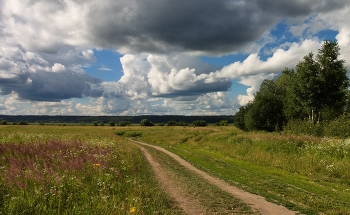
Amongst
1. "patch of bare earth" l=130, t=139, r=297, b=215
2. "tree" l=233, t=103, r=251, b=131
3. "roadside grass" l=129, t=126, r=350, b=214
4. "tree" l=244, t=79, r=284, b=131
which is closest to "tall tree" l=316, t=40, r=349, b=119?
"tree" l=244, t=79, r=284, b=131

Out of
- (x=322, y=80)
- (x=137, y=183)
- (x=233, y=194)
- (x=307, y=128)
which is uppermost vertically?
(x=322, y=80)

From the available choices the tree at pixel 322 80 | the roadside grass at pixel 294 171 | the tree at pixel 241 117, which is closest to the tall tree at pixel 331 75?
the tree at pixel 322 80

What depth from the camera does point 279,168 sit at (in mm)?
18734

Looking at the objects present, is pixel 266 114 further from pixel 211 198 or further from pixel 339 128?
pixel 211 198

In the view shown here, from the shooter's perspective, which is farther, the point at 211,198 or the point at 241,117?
the point at 241,117

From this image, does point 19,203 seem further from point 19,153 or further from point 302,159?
point 302,159

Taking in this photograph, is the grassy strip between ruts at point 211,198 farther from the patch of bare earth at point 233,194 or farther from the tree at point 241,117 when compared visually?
the tree at point 241,117

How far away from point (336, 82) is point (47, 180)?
40.2 metres

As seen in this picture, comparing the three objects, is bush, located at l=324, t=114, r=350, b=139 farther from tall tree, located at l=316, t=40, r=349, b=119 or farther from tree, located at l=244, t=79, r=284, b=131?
tree, located at l=244, t=79, r=284, b=131

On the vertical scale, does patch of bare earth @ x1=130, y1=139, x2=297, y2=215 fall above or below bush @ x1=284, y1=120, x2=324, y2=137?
below

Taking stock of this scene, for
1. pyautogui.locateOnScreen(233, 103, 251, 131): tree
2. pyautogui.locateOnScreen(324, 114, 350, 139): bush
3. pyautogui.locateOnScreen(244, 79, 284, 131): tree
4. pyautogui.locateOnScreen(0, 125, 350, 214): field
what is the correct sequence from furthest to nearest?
pyautogui.locateOnScreen(233, 103, 251, 131): tree < pyautogui.locateOnScreen(244, 79, 284, 131): tree < pyautogui.locateOnScreen(324, 114, 350, 139): bush < pyautogui.locateOnScreen(0, 125, 350, 214): field

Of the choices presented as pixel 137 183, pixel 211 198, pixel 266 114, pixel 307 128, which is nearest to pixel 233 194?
pixel 211 198

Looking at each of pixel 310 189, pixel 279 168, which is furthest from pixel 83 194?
pixel 279 168

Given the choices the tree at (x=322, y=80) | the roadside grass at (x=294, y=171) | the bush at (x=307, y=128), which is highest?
the tree at (x=322, y=80)
